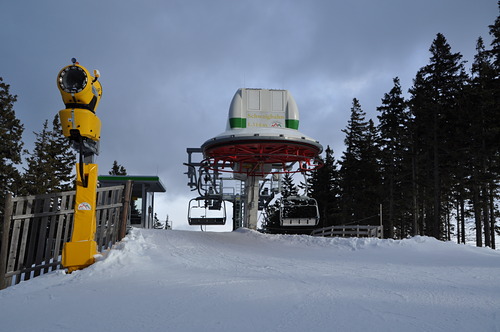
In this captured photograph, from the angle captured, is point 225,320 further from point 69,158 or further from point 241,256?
point 69,158

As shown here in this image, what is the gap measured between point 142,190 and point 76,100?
61.8 ft

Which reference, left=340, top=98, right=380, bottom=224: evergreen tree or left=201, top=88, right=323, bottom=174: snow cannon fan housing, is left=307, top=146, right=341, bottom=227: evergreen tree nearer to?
left=340, top=98, right=380, bottom=224: evergreen tree

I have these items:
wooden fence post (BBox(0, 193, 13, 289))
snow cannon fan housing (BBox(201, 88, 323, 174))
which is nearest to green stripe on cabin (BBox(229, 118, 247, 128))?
snow cannon fan housing (BBox(201, 88, 323, 174))

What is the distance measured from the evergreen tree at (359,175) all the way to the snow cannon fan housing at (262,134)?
2580 cm

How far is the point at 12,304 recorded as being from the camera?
5.98 m

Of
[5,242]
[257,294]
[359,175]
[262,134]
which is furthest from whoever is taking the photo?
[359,175]

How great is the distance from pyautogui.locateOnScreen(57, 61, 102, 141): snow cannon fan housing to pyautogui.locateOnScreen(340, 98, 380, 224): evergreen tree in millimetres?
34749

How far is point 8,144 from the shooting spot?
101 ft

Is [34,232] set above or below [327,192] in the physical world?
below

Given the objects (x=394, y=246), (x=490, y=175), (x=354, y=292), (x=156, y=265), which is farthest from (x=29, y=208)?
(x=490, y=175)

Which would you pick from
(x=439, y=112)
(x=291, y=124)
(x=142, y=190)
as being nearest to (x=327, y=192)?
(x=439, y=112)

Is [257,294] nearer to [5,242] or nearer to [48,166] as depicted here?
[5,242]

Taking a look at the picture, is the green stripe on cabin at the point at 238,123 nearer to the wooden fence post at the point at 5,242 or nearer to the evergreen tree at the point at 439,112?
the wooden fence post at the point at 5,242

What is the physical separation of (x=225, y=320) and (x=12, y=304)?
3.39 metres
